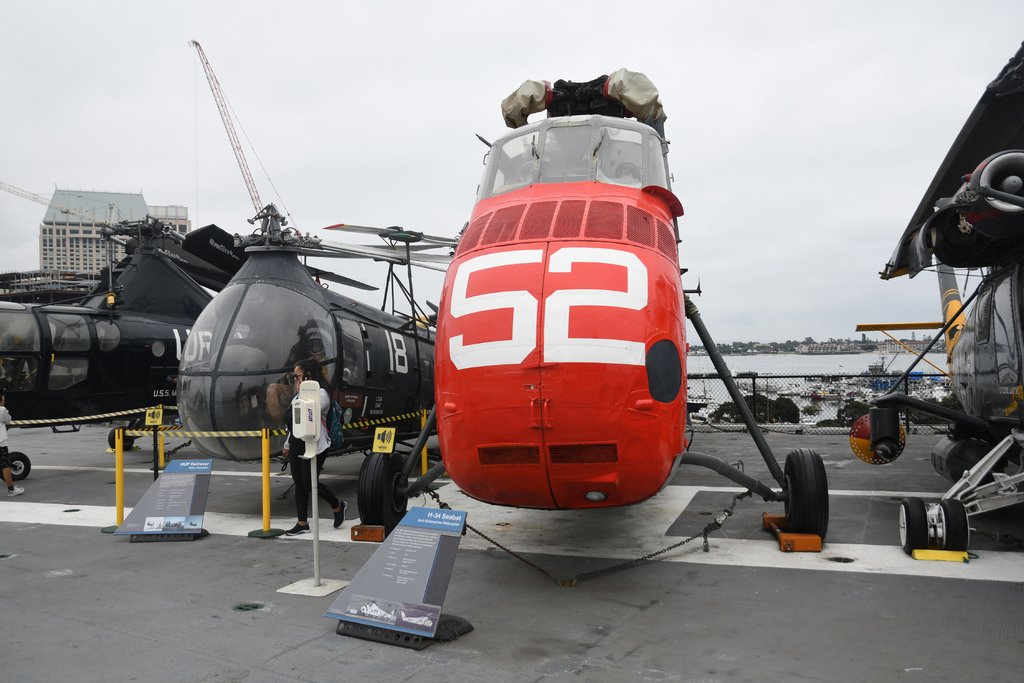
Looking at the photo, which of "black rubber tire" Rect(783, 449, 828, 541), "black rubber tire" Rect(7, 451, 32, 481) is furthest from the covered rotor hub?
"black rubber tire" Rect(7, 451, 32, 481)

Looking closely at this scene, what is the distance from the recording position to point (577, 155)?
6.43m

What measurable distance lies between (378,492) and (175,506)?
2453 mm

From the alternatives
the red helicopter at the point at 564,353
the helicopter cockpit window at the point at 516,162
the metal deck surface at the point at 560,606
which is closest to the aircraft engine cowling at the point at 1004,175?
the red helicopter at the point at 564,353

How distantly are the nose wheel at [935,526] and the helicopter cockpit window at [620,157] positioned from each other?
3.76 m

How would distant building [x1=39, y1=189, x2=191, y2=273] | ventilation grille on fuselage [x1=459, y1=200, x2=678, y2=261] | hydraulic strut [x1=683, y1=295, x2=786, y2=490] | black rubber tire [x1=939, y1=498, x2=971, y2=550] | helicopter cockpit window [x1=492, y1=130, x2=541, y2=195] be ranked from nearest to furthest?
ventilation grille on fuselage [x1=459, y1=200, x2=678, y2=261]
black rubber tire [x1=939, y1=498, x2=971, y2=550]
helicopter cockpit window [x1=492, y1=130, x2=541, y2=195]
hydraulic strut [x1=683, y1=295, x2=786, y2=490]
distant building [x1=39, y1=189, x2=191, y2=273]

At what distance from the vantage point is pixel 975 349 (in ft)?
26.7

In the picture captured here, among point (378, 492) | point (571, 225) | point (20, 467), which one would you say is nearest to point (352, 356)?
point (378, 492)

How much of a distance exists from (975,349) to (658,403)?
5.45m

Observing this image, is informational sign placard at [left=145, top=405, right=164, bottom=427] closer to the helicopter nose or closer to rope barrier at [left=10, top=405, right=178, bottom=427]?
rope barrier at [left=10, top=405, right=178, bottom=427]

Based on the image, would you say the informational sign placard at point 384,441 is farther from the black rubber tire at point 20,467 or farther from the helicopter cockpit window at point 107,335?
the helicopter cockpit window at point 107,335

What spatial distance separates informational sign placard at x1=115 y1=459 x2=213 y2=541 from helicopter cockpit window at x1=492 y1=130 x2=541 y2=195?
184 inches

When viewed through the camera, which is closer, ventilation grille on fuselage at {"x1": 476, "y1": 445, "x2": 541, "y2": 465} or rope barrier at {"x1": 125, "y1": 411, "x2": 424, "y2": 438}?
ventilation grille on fuselage at {"x1": 476, "y1": 445, "x2": 541, "y2": 465}

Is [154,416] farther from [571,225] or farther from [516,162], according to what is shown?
[571,225]

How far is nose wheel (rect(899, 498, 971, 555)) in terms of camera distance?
606 centimetres
